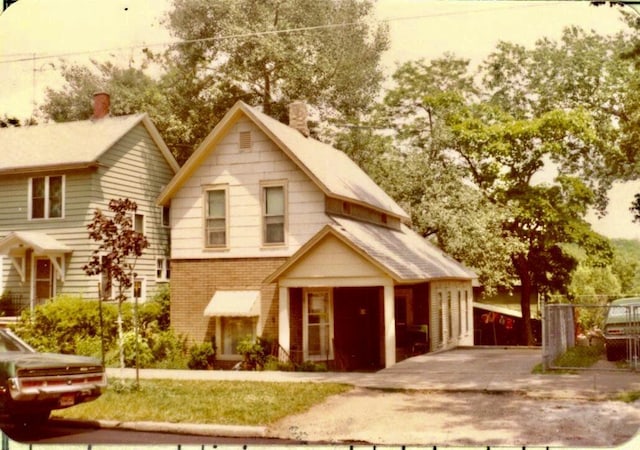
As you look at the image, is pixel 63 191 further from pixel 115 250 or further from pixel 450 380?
pixel 450 380

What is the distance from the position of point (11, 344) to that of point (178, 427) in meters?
2.20

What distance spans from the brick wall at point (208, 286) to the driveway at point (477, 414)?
2.86 meters

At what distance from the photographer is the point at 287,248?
42.1 ft

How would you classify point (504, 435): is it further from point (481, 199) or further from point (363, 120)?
point (363, 120)

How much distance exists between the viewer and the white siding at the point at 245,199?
11.4 metres

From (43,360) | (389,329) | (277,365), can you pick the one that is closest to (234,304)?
(277,365)

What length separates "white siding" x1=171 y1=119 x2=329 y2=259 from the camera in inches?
447

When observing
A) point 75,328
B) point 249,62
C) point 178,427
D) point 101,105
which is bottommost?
point 178,427

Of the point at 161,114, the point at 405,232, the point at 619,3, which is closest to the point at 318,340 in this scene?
the point at 405,232

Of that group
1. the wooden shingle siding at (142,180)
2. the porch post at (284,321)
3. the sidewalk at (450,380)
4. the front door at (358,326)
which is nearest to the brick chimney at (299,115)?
the wooden shingle siding at (142,180)

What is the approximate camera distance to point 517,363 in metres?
11.8

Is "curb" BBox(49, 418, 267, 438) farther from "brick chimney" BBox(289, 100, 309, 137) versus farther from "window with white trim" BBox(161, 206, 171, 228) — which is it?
"brick chimney" BBox(289, 100, 309, 137)

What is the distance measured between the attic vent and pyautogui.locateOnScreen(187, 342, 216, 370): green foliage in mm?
3099

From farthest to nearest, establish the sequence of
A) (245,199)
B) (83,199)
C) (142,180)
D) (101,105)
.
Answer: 1. (245,199)
2. (142,180)
3. (101,105)
4. (83,199)
